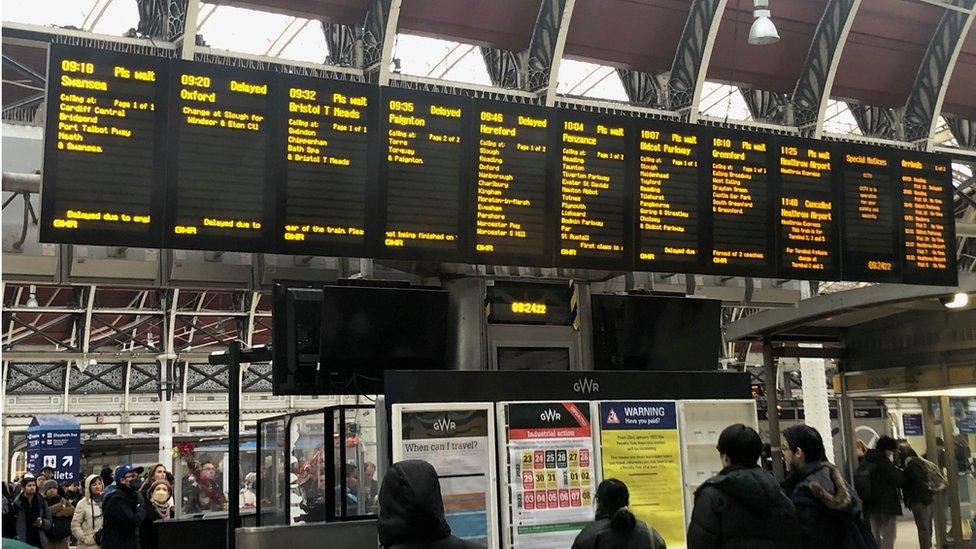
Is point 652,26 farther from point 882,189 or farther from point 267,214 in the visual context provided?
point 267,214

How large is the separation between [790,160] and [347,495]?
16.7ft

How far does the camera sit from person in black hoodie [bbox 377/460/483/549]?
272 centimetres

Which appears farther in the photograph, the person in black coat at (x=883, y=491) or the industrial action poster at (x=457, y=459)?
the person in black coat at (x=883, y=491)

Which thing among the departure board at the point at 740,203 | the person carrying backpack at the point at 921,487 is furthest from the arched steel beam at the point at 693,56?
the person carrying backpack at the point at 921,487

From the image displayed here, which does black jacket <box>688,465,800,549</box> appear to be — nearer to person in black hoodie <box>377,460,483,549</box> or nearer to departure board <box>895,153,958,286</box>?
person in black hoodie <box>377,460,483,549</box>

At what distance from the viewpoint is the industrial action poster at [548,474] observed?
768 centimetres

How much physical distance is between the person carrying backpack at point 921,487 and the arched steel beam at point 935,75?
5836mm

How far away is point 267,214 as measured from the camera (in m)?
7.39

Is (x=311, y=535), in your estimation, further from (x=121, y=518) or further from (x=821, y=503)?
(x=821, y=503)

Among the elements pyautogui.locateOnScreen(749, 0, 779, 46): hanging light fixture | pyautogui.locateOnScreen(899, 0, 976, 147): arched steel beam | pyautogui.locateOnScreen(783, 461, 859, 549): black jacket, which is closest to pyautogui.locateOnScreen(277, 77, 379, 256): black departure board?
pyautogui.locateOnScreen(749, 0, 779, 46): hanging light fixture

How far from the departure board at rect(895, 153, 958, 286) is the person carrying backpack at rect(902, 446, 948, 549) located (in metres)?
2.27

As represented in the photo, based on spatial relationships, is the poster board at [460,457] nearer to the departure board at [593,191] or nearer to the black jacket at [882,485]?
the departure board at [593,191]

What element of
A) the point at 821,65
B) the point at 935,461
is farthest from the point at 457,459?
the point at 821,65

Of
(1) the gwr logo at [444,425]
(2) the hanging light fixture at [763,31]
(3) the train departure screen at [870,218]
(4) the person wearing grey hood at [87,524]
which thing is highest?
(2) the hanging light fixture at [763,31]
